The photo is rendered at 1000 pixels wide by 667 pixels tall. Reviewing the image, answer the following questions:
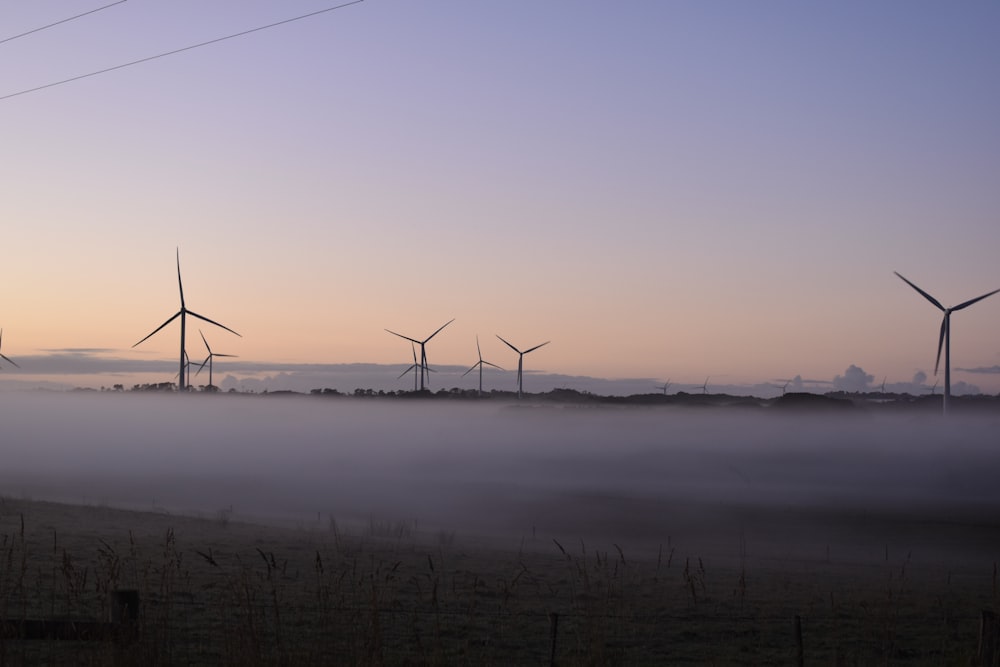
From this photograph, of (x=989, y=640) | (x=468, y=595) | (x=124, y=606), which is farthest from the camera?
(x=468, y=595)

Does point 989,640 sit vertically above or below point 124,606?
below

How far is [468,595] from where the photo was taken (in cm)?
2053

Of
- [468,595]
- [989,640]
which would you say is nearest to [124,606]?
[989,640]

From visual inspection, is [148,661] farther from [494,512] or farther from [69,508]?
[494,512]

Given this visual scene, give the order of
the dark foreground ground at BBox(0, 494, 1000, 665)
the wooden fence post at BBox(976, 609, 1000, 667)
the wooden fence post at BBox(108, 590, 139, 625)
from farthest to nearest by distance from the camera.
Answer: the dark foreground ground at BBox(0, 494, 1000, 665), the wooden fence post at BBox(976, 609, 1000, 667), the wooden fence post at BBox(108, 590, 139, 625)

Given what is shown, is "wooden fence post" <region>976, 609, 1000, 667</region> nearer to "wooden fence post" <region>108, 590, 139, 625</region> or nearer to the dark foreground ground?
the dark foreground ground

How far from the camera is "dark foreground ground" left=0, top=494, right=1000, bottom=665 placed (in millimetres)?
13688

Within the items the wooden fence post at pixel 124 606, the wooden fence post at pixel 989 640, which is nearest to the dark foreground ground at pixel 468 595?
the wooden fence post at pixel 124 606

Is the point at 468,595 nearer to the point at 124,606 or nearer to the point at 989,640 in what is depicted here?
the point at 124,606

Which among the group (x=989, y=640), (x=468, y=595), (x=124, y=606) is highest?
(x=124, y=606)

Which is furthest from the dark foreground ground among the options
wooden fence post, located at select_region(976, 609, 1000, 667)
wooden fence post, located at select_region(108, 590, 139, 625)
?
wooden fence post, located at select_region(976, 609, 1000, 667)

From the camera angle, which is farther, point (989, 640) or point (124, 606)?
point (989, 640)

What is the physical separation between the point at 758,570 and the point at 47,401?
195108mm

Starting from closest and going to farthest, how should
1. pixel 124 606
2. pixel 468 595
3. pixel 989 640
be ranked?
pixel 124 606, pixel 989 640, pixel 468 595
